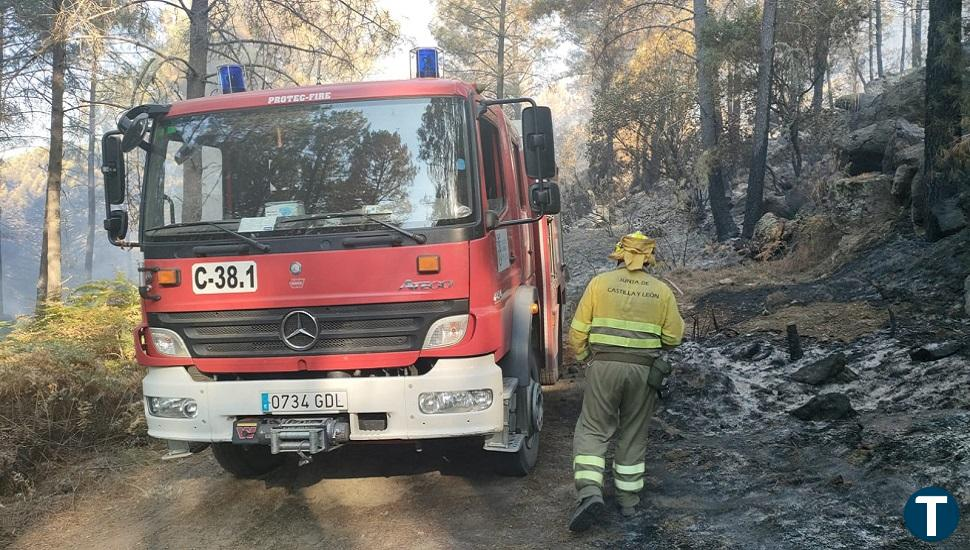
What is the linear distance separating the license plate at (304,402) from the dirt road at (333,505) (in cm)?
77

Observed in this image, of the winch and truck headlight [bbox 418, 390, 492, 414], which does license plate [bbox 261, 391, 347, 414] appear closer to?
the winch

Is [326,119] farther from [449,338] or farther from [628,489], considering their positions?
[628,489]

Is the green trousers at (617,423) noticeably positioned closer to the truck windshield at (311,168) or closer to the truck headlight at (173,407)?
the truck windshield at (311,168)

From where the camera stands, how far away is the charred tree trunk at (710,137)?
17938 mm

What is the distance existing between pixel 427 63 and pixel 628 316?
7.82 feet

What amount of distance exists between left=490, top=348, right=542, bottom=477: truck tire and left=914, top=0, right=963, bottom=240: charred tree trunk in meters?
7.20

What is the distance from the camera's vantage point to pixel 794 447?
562 centimetres

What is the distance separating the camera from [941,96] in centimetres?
1034

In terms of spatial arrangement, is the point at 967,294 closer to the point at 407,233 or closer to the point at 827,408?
the point at 827,408

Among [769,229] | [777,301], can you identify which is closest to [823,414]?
[777,301]

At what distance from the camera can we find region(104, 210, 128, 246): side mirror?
5.11 metres

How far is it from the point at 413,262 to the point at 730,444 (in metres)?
3.10

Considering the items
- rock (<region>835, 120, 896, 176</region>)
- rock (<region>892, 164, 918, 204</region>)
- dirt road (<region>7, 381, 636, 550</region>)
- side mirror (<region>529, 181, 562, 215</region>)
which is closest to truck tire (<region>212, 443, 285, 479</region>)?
dirt road (<region>7, 381, 636, 550</region>)

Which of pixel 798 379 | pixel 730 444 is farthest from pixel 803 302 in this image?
pixel 730 444
